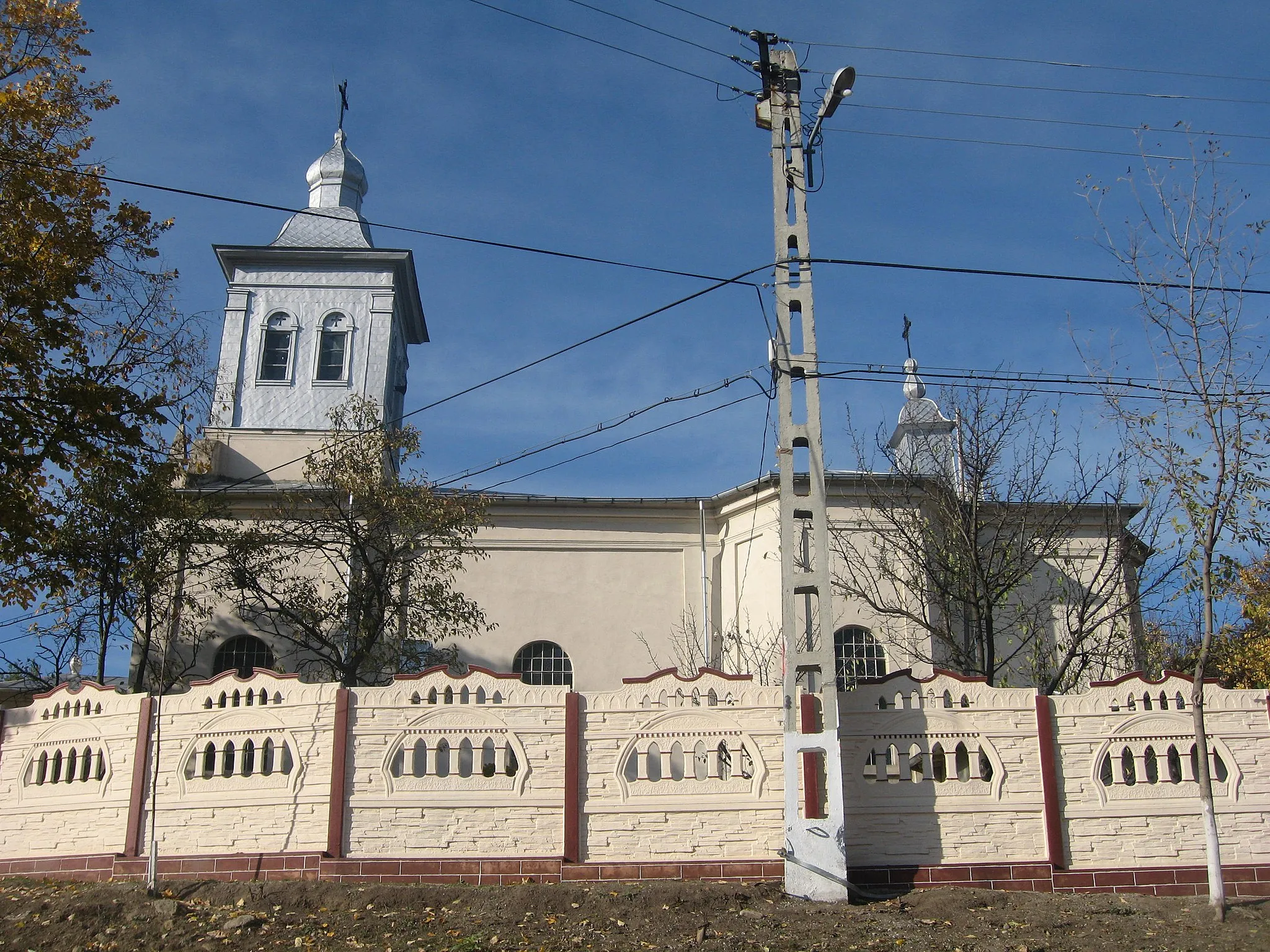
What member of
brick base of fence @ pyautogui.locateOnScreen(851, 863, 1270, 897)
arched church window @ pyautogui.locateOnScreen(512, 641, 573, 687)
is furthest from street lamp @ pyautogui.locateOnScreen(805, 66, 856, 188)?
arched church window @ pyautogui.locateOnScreen(512, 641, 573, 687)

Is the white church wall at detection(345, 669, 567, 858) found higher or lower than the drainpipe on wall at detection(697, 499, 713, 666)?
lower

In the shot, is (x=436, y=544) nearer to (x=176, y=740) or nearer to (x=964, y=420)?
(x=964, y=420)

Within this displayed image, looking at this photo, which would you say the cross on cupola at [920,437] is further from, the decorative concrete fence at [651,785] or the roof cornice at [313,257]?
the roof cornice at [313,257]

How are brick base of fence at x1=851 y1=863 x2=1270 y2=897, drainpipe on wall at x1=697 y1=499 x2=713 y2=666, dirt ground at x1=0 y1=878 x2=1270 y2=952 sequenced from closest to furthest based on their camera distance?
dirt ground at x1=0 y1=878 x2=1270 y2=952 → brick base of fence at x1=851 y1=863 x2=1270 y2=897 → drainpipe on wall at x1=697 y1=499 x2=713 y2=666

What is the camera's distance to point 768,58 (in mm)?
14180

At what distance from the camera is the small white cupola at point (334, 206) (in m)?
33.0

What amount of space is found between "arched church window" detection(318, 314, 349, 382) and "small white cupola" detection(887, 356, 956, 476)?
46.2 feet

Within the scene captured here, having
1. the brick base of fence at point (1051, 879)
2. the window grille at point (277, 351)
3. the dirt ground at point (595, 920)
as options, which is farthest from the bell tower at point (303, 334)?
the brick base of fence at point (1051, 879)

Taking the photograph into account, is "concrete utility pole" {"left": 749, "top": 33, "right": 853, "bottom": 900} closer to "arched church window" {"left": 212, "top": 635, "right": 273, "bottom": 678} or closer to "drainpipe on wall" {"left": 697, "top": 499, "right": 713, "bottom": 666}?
"drainpipe on wall" {"left": 697, "top": 499, "right": 713, "bottom": 666}

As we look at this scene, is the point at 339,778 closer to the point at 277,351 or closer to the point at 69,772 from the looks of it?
the point at 69,772

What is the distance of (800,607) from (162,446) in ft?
44.2

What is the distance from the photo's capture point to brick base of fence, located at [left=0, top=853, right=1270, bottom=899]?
475 inches

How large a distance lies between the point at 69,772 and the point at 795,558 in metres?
8.46

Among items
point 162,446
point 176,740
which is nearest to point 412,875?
point 176,740
